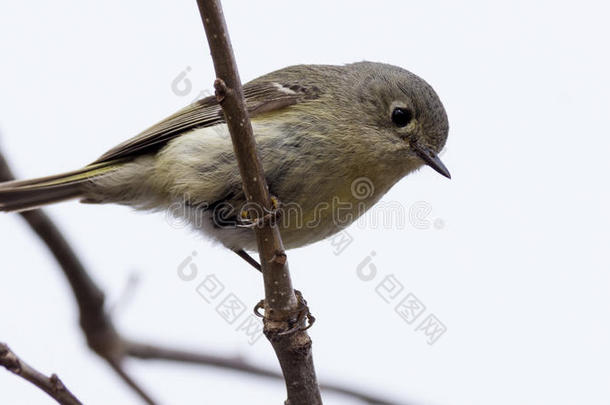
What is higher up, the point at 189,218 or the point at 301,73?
the point at 301,73

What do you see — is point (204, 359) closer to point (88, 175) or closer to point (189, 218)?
point (189, 218)

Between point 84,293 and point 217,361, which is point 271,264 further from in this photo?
point 84,293

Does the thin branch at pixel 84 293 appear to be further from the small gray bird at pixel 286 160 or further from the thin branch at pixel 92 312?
the small gray bird at pixel 286 160

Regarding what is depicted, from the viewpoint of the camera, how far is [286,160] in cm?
336

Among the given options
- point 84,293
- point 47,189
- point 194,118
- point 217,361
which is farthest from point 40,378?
point 194,118

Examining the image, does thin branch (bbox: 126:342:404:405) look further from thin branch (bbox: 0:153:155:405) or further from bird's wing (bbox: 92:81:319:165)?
bird's wing (bbox: 92:81:319:165)

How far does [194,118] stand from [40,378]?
225 cm

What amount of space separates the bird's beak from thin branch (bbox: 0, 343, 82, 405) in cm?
248

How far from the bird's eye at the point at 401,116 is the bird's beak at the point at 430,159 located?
0.14 m

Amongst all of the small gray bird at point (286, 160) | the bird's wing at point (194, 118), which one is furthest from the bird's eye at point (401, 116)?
the bird's wing at point (194, 118)

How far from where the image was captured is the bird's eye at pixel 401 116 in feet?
12.6

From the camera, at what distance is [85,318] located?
250cm

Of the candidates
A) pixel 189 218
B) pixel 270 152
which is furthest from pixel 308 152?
pixel 189 218

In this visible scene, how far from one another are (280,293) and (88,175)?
5.03 ft
